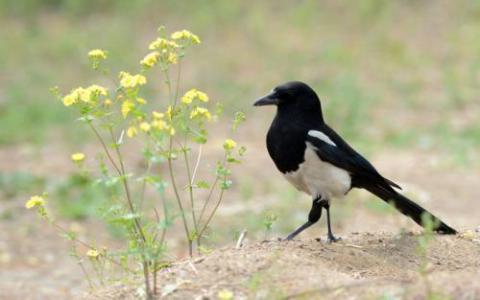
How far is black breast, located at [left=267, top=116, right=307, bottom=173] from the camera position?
4.84 metres

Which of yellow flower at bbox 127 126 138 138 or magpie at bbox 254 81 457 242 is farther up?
magpie at bbox 254 81 457 242

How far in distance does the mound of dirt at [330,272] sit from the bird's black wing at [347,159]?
29cm

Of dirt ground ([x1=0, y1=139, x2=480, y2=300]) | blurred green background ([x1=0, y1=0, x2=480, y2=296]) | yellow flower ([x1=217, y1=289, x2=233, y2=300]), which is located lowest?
yellow flower ([x1=217, y1=289, x2=233, y2=300])

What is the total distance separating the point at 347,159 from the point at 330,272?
0.91 meters

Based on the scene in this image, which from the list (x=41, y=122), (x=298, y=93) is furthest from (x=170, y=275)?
(x=41, y=122)

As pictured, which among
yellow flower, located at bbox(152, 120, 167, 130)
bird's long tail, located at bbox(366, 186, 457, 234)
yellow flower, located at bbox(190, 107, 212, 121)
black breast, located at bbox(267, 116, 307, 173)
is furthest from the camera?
bird's long tail, located at bbox(366, 186, 457, 234)

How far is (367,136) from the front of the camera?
10609 mm

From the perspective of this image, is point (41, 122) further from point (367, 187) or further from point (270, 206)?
point (367, 187)

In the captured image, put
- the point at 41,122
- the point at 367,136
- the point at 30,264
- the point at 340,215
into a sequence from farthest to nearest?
the point at 41,122 < the point at 367,136 < the point at 340,215 < the point at 30,264

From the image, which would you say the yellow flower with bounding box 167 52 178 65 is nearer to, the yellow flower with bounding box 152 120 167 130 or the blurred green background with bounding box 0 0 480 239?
the yellow flower with bounding box 152 120 167 130

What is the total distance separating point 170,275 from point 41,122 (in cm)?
741

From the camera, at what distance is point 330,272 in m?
4.22

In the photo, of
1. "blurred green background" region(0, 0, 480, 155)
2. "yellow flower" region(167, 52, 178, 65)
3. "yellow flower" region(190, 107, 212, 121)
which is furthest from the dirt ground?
"blurred green background" region(0, 0, 480, 155)

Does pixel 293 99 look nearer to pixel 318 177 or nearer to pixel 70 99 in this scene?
pixel 318 177
